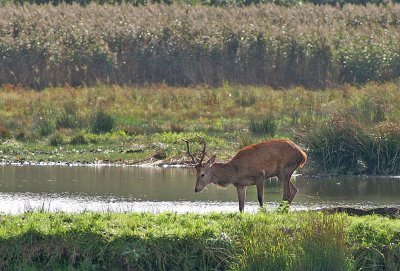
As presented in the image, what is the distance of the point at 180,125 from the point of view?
28.2 m

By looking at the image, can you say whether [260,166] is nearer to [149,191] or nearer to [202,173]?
[202,173]

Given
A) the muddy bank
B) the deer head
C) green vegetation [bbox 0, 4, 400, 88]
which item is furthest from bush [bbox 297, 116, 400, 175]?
green vegetation [bbox 0, 4, 400, 88]

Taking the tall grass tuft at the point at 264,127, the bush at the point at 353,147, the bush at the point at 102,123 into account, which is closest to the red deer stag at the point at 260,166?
the bush at the point at 353,147

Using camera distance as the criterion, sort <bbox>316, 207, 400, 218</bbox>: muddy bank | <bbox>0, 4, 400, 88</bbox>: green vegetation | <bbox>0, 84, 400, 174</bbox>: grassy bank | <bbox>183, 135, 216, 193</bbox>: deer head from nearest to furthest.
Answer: <bbox>316, 207, 400, 218</bbox>: muddy bank < <bbox>183, 135, 216, 193</bbox>: deer head < <bbox>0, 84, 400, 174</bbox>: grassy bank < <bbox>0, 4, 400, 88</bbox>: green vegetation

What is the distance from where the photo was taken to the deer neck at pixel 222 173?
18.6 meters

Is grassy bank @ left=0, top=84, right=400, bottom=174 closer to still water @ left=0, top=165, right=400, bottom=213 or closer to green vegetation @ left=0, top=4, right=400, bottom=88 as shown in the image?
still water @ left=0, top=165, right=400, bottom=213

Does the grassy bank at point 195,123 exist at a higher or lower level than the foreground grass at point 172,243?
lower

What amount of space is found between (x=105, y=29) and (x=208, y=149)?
12694 mm

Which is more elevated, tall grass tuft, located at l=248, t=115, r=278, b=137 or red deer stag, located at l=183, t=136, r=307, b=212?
red deer stag, located at l=183, t=136, r=307, b=212

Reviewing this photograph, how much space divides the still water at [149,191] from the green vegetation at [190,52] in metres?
10.2

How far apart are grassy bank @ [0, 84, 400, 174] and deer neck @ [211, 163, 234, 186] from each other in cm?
567

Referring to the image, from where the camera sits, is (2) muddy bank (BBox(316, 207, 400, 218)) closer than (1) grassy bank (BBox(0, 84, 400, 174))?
Yes

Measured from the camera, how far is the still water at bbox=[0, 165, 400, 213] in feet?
61.8

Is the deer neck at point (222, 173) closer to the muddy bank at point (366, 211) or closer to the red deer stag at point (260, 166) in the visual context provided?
the red deer stag at point (260, 166)
